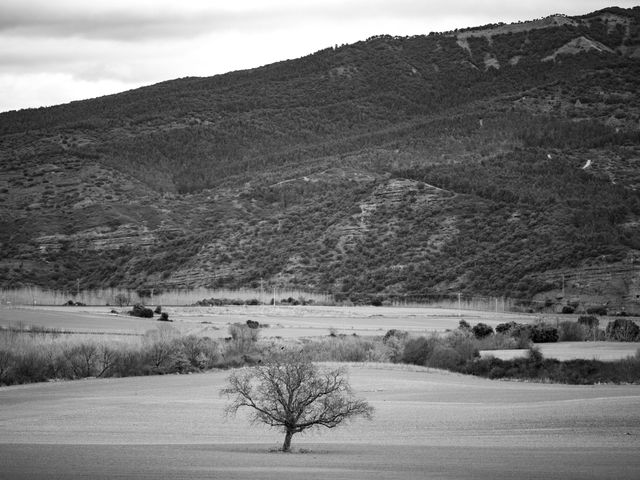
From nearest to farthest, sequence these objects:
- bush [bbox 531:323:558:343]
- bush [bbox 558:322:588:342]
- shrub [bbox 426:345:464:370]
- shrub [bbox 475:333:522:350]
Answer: shrub [bbox 426:345:464:370]
shrub [bbox 475:333:522:350]
bush [bbox 531:323:558:343]
bush [bbox 558:322:588:342]

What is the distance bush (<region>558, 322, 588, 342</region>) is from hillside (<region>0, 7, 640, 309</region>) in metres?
20.4

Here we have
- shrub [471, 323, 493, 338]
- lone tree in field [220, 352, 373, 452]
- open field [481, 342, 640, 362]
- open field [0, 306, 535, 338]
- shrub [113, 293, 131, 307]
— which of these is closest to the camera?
lone tree in field [220, 352, 373, 452]

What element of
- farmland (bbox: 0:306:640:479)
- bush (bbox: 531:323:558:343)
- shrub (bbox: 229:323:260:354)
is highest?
bush (bbox: 531:323:558:343)

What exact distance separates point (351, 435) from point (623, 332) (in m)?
29.4

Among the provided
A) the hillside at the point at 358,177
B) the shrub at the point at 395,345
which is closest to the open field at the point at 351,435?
the shrub at the point at 395,345

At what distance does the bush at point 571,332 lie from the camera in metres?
48.9

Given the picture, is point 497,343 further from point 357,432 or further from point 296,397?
point 296,397

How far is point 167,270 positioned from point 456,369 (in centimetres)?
5702

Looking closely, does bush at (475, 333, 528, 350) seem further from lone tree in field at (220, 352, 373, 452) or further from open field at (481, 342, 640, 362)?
lone tree in field at (220, 352, 373, 452)

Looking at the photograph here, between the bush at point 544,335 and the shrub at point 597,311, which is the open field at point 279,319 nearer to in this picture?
the shrub at point 597,311

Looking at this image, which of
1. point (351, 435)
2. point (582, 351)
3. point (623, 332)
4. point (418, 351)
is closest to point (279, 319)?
point (418, 351)

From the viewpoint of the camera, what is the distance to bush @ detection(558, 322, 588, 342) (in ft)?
160

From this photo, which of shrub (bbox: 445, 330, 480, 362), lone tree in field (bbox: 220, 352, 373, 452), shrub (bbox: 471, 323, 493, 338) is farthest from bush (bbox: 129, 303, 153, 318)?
lone tree in field (bbox: 220, 352, 373, 452)

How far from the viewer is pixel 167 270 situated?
9431cm
